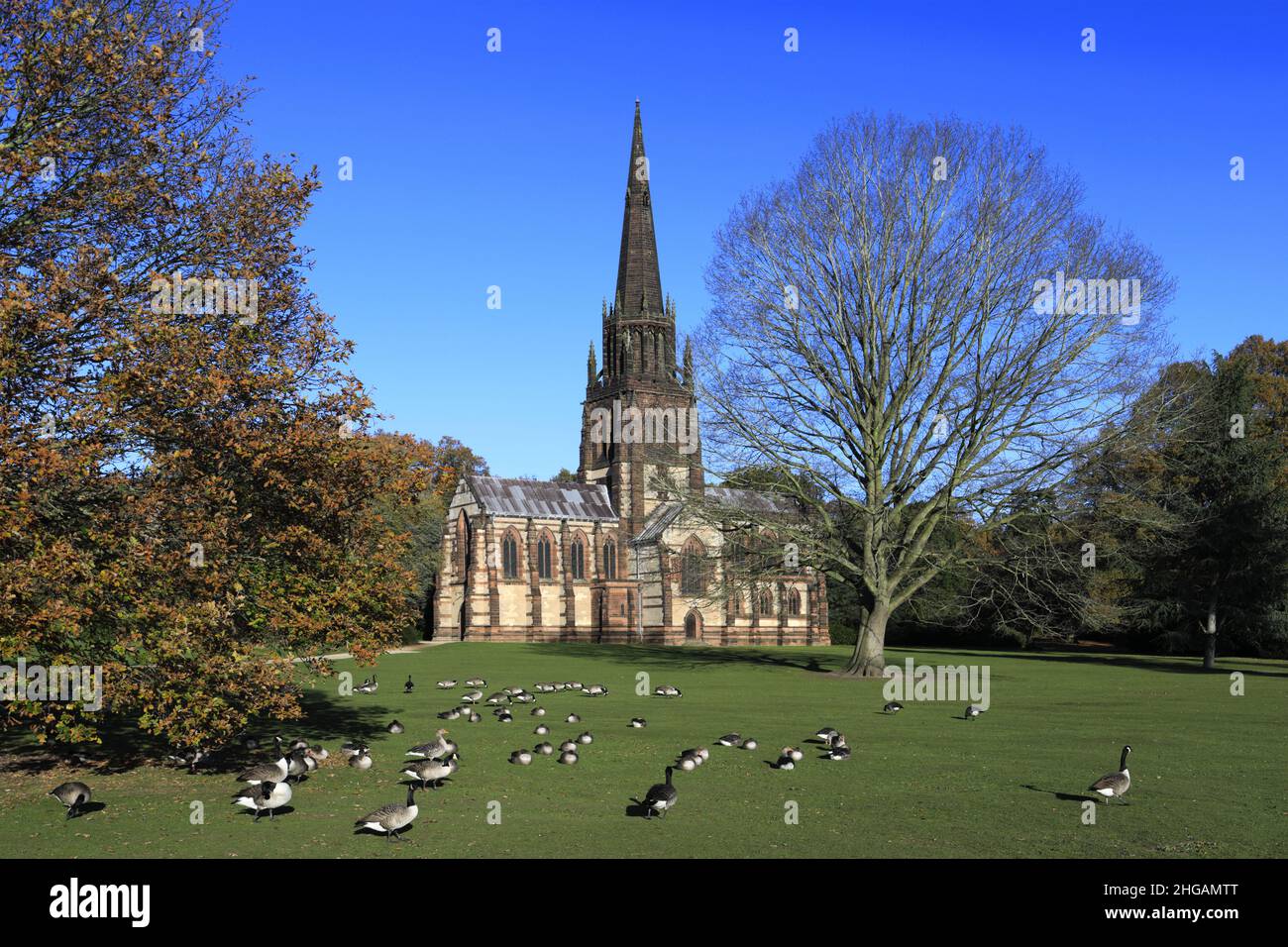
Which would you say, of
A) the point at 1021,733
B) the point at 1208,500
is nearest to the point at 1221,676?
the point at 1208,500

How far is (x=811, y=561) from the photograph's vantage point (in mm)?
40062

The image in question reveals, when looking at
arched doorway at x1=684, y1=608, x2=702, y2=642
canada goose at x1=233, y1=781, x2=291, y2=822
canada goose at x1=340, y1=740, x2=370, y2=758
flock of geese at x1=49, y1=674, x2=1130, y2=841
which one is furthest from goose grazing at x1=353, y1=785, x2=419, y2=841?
arched doorway at x1=684, y1=608, x2=702, y2=642

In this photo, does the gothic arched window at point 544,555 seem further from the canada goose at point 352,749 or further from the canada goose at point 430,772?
the canada goose at point 430,772

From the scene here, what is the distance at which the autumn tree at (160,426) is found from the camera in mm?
15438

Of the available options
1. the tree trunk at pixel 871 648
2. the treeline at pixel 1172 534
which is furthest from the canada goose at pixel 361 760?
the tree trunk at pixel 871 648

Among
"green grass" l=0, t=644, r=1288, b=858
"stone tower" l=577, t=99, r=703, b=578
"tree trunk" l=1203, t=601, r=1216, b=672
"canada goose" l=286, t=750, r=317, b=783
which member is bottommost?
"tree trunk" l=1203, t=601, r=1216, b=672

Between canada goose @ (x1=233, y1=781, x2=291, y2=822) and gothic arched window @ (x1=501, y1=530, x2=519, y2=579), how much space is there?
69.5 m

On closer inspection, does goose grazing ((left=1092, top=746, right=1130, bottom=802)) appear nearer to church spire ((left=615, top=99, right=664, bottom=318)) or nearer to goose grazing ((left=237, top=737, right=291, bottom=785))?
goose grazing ((left=237, top=737, right=291, bottom=785))

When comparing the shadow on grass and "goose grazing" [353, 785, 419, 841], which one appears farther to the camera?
the shadow on grass

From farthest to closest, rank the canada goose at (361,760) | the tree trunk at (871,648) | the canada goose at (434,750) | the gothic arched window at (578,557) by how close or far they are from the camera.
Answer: the gothic arched window at (578,557)
the tree trunk at (871,648)
the canada goose at (361,760)
the canada goose at (434,750)

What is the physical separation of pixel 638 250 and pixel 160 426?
76511mm

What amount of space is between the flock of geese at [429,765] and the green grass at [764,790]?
0.85 feet

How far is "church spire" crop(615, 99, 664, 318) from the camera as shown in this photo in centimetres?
8950
